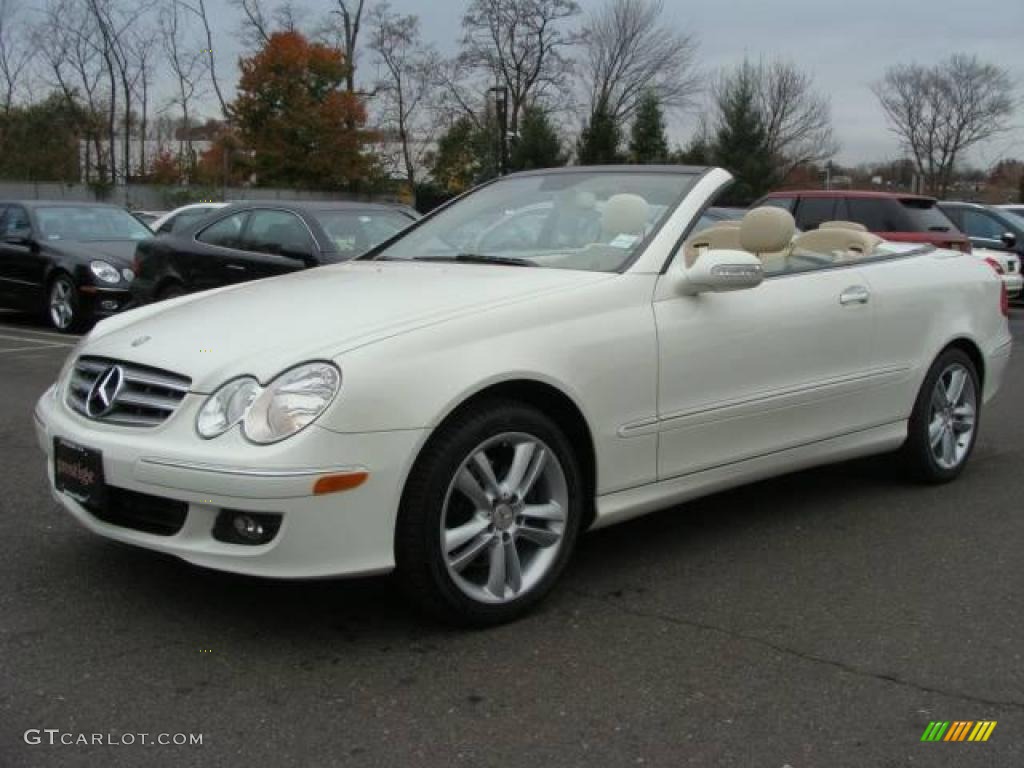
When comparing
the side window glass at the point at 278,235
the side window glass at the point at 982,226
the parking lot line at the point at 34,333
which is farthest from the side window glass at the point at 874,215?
the parking lot line at the point at 34,333

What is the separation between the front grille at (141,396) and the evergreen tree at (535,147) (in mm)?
41755

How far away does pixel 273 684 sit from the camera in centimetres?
297

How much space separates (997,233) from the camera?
16047 mm

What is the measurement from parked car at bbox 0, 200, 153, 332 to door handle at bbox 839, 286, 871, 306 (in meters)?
8.88

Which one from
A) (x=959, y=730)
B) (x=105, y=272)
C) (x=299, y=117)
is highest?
(x=299, y=117)

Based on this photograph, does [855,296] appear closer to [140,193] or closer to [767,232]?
[767,232]

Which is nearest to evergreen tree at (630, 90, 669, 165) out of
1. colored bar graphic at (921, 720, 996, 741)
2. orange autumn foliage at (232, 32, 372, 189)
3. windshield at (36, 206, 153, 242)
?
orange autumn foliage at (232, 32, 372, 189)

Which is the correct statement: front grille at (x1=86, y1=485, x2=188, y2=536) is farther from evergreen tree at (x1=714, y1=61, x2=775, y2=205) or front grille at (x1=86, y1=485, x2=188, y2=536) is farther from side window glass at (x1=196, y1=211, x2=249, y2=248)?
evergreen tree at (x1=714, y1=61, x2=775, y2=205)

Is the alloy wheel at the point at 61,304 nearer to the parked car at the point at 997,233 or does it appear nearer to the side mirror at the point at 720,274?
the side mirror at the point at 720,274

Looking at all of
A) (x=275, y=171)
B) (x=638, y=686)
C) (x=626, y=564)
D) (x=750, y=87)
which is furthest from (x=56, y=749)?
(x=750, y=87)

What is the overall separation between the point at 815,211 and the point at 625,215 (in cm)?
956

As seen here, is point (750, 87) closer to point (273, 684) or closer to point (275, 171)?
point (275, 171)

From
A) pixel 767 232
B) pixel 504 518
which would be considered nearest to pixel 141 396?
pixel 504 518

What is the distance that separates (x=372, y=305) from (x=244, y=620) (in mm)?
1086
